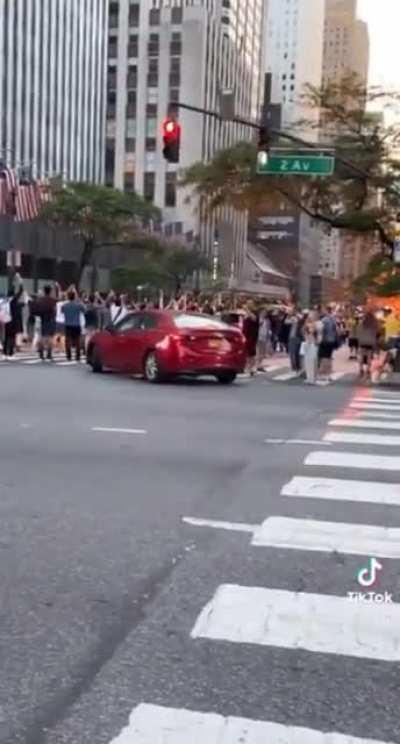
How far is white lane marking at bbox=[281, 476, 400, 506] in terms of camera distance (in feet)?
23.4

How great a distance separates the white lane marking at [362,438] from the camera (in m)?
10.0

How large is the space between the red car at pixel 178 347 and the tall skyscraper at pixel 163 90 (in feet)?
295

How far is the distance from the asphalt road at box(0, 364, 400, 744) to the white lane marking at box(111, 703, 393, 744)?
25 mm

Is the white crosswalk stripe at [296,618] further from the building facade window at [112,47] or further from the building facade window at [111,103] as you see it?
the building facade window at [112,47]

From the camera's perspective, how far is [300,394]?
16141mm

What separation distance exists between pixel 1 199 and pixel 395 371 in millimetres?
27507

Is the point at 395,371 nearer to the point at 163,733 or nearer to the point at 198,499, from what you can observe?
the point at 198,499

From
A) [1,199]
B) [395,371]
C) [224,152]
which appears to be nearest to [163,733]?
[395,371]

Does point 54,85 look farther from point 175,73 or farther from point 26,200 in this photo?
point 26,200

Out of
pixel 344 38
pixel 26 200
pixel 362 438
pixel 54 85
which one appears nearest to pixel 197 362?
pixel 362 438

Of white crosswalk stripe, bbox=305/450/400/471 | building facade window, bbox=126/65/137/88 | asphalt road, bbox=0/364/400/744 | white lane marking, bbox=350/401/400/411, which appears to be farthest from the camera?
building facade window, bbox=126/65/137/88

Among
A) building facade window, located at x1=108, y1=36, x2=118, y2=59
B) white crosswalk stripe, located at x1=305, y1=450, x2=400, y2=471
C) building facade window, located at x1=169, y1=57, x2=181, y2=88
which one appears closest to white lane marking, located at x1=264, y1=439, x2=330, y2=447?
white crosswalk stripe, located at x1=305, y1=450, x2=400, y2=471

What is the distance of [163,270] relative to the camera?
78.0m

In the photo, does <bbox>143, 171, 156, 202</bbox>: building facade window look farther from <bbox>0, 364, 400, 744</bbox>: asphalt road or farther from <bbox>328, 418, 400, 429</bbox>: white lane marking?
<bbox>0, 364, 400, 744</bbox>: asphalt road
